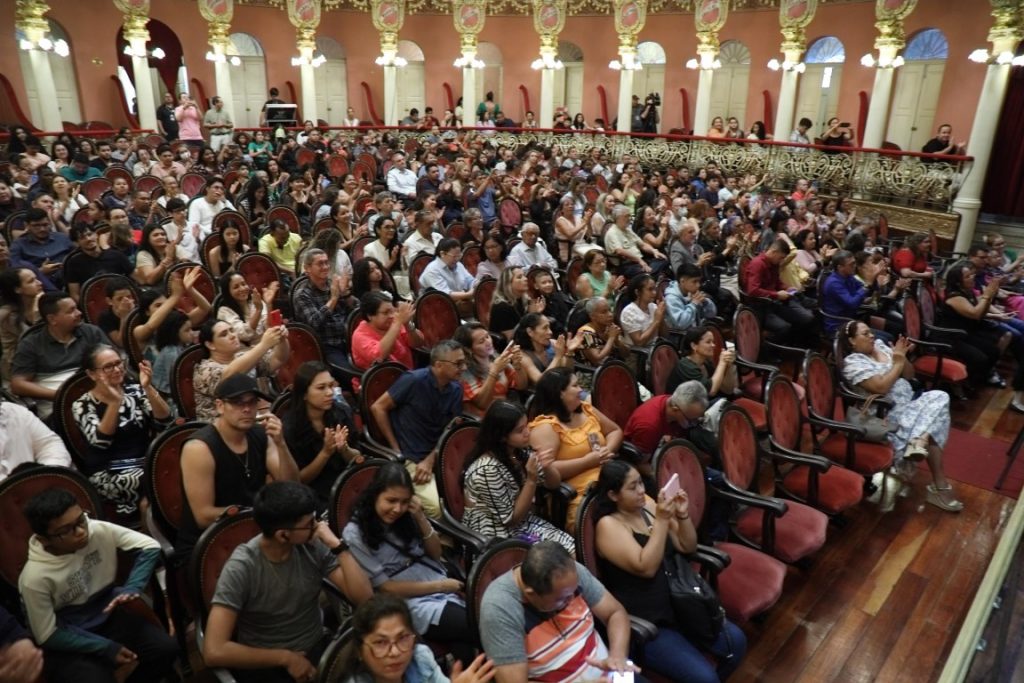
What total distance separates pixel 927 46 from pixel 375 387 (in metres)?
14.4

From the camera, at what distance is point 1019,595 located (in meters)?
1.94

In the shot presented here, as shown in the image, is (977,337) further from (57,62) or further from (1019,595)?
(57,62)

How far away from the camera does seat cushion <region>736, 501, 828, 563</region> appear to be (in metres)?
2.94

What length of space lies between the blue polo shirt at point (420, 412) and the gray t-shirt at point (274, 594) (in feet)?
3.51

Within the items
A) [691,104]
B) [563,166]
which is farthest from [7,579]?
[691,104]

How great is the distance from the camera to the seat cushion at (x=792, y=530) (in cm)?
294

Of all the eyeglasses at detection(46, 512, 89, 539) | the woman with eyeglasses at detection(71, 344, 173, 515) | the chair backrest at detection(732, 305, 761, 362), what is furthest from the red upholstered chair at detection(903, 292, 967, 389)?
the eyeglasses at detection(46, 512, 89, 539)

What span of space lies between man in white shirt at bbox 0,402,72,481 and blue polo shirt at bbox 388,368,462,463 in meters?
1.35

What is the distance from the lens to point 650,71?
17.8m

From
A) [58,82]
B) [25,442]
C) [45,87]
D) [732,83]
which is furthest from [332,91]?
[25,442]

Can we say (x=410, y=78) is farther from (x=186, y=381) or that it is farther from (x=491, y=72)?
(x=186, y=381)

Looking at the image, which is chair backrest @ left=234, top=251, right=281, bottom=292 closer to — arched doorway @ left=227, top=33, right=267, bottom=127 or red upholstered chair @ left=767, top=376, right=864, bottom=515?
red upholstered chair @ left=767, top=376, right=864, bottom=515

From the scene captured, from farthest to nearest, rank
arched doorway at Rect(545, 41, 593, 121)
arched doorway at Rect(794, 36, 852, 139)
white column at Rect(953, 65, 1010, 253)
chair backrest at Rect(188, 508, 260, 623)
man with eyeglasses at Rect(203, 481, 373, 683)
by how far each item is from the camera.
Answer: arched doorway at Rect(545, 41, 593, 121) < arched doorway at Rect(794, 36, 852, 139) < white column at Rect(953, 65, 1010, 253) < chair backrest at Rect(188, 508, 260, 623) < man with eyeglasses at Rect(203, 481, 373, 683)

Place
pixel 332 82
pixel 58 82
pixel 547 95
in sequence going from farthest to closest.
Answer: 1. pixel 332 82
2. pixel 547 95
3. pixel 58 82
